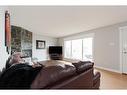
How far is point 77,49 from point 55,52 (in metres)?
2.18

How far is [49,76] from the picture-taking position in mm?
1316

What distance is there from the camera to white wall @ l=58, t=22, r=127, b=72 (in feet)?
18.3

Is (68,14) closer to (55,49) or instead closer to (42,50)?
(42,50)

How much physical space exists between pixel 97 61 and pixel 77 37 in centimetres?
251

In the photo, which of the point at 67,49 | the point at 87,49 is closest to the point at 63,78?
the point at 87,49

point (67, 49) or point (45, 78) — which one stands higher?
point (67, 49)

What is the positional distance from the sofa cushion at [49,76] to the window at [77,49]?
735 centimetres

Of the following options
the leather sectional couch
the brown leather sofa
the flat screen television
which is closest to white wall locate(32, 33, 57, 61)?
the flat screen television
